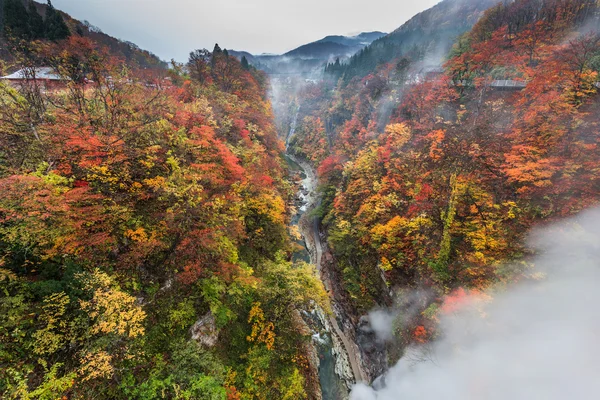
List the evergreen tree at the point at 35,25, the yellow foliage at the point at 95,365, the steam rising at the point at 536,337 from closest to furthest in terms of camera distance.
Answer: the yellow foliage at the point at 95,365, the steam rising at the point at 536,337, the evergreen tree at the point at 35,25

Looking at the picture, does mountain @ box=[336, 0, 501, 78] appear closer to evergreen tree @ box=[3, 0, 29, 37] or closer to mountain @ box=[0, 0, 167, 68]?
mountain @ box=[0, 0, 167, 68]

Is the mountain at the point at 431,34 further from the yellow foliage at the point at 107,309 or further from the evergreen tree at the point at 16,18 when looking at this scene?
the evergreen tree at the point at 16,18

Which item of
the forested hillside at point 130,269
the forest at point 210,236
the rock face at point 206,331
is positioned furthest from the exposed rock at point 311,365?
the rock face at point 206,331

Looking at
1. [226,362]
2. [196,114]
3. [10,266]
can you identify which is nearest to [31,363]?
[10,266]

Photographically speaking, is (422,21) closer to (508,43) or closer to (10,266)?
(508,43)

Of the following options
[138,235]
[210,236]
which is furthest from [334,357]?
[138,235]

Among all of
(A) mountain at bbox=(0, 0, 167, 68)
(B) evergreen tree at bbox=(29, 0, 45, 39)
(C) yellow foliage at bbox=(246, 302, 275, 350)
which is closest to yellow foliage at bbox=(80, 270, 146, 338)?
(C) yellow foliage at bbox=(246, 302, 275, 350)

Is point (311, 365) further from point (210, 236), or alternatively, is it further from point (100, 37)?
point (100, 37)

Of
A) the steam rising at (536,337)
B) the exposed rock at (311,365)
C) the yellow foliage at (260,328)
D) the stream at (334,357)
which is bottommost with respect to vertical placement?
Answer: the stream at (334,357)
